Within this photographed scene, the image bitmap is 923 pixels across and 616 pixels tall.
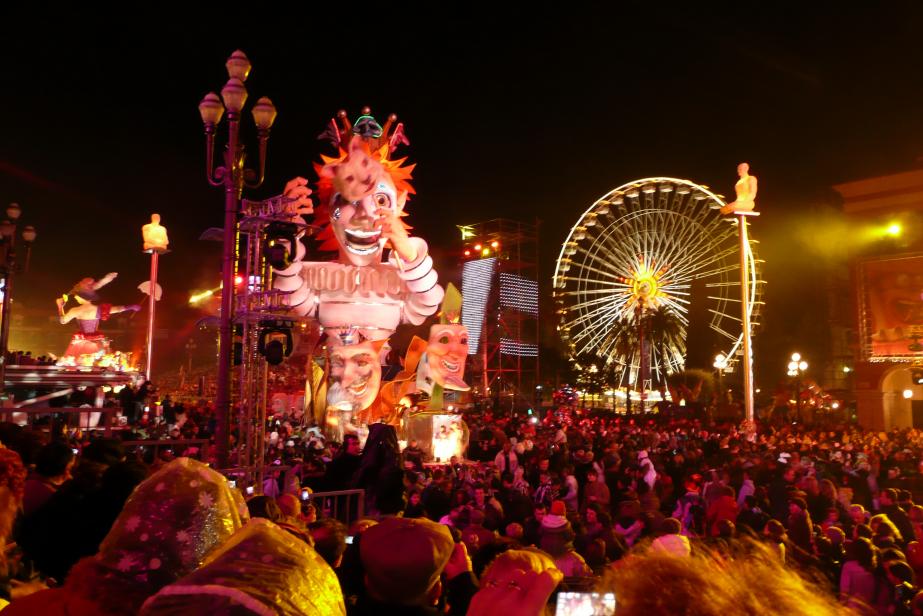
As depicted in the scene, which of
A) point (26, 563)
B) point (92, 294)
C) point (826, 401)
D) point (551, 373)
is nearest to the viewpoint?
point (26, 563)

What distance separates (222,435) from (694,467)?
9241 millimetres

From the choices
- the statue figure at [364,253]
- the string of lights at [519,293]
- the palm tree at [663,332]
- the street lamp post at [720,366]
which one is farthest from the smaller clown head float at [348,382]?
the string of lights at [519,293]

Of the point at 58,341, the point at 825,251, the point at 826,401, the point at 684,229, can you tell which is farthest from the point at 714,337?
the point at 58,341

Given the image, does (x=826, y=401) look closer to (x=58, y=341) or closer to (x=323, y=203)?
(x=323, y=203)

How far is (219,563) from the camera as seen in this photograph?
4.25 feet

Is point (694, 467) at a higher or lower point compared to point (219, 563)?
lower

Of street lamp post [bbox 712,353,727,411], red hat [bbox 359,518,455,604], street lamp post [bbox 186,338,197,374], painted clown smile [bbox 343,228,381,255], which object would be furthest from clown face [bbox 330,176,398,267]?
street lamp post [bbox 186,338,197,374]

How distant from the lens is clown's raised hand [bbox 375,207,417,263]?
19.9 metres

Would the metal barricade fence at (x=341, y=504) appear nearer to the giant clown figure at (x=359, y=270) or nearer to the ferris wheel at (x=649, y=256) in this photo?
the giant clown figure at (x=359, y=270)

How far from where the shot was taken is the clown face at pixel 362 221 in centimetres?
1988

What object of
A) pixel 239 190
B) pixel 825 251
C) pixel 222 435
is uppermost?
pixel 825 251

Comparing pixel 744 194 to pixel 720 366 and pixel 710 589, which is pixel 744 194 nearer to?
pixel 720 366

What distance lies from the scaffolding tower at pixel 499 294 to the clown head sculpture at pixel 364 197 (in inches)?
1017

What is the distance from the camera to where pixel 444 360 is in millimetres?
21266
